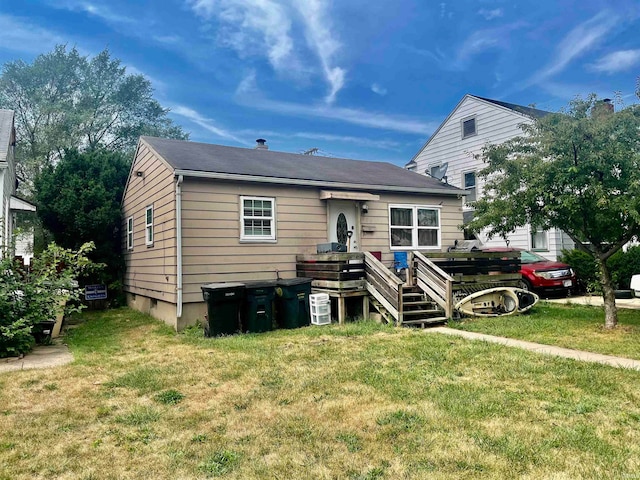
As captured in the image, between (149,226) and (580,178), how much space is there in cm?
931

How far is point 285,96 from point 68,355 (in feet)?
58.2

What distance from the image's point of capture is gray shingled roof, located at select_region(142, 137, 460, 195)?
30.8 ft

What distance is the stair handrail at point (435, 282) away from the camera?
8.55 m

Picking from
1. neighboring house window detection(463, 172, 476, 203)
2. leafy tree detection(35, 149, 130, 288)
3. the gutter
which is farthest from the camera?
neighboring house window detection(463, 172, 476, 203)

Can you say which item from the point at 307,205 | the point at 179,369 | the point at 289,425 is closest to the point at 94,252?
the point at 307,205

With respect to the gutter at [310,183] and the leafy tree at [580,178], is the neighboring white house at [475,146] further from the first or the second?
the leafy tree at [580,178]

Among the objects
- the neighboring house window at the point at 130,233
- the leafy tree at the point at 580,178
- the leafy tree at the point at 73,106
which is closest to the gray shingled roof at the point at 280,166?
the neighboring house window at the point at 130,233

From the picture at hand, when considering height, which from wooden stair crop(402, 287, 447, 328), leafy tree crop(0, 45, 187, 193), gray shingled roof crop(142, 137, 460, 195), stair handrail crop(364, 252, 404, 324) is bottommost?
wooden stair crop(402, 287, 447, 328)

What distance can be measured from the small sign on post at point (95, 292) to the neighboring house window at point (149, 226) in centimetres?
361

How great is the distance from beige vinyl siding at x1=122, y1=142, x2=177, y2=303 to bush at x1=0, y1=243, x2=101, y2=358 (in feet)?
5.66

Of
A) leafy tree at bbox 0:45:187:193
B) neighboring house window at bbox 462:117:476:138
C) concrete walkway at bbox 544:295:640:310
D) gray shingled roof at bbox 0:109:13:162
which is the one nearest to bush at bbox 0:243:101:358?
gray shingled roof at bbox 0:109:13:162

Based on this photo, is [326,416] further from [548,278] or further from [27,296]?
[548,278]

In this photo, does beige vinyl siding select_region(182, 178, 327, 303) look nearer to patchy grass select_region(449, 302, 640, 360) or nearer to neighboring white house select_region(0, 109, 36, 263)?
neighboring white house select_region(0, 109, 36, 263)

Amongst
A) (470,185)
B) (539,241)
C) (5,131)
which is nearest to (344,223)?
(539,241)
